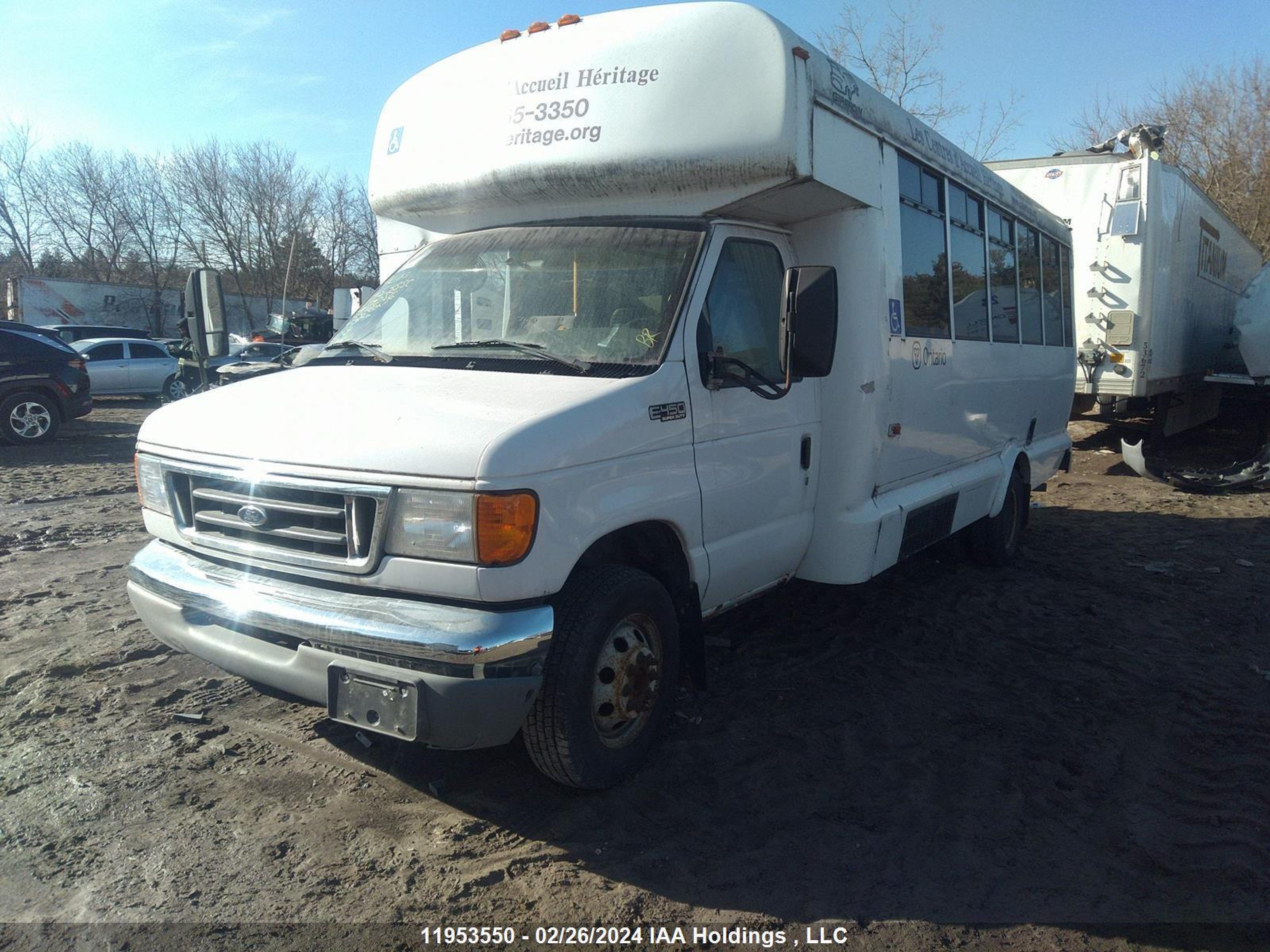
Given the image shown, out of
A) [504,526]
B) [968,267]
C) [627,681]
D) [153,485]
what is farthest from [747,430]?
[968,267]

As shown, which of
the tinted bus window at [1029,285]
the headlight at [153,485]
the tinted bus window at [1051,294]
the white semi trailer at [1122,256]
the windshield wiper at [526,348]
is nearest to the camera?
the windshield wiper at [526,348]

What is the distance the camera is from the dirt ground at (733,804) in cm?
280

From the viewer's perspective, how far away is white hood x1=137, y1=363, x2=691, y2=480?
2797mm

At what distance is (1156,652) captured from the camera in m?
5.22

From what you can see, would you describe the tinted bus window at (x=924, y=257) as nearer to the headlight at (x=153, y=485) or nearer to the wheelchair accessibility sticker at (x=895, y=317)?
the wheelchair accessibility sticker at (x=895, y=317)

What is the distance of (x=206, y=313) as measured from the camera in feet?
15.5

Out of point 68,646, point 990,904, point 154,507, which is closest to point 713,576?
point 990,904

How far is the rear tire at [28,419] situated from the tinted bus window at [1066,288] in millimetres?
13009

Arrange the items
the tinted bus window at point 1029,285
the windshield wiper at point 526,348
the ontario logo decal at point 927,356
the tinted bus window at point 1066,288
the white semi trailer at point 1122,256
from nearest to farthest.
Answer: the windshield wiper at point 526,348, the ontario logo decal at point 927,356, the tinted bus window at point 1029,285, the tinted bus window at point 1066,288, the white semi trailer at point 1122,256

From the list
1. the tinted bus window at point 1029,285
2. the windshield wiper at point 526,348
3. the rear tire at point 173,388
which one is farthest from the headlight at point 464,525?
the rear tire at point 173,388

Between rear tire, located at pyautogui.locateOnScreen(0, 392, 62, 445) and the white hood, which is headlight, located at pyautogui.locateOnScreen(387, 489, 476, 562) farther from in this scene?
rear tire, located at pyautogui.locateOnScreen(0, 392, 62, 445)

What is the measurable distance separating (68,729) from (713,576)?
2838 millimetres

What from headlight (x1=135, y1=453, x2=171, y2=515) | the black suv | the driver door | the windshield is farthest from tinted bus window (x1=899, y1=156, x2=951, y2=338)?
the black suv

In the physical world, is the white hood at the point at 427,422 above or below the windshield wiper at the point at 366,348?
below
